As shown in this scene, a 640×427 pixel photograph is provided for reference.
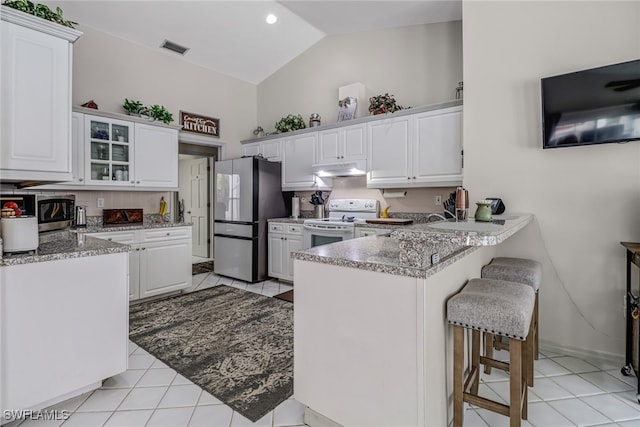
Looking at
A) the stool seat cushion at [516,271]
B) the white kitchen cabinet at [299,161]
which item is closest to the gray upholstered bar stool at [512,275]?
the stool seat cushion at [516,271]

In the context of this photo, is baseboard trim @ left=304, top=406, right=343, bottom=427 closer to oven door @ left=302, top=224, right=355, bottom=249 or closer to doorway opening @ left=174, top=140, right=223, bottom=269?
oven door @ left=302, top=224, right=355, bottom=249

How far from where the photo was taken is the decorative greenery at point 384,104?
3.87 meters

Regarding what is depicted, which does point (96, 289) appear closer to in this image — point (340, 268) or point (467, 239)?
point (340, 268)

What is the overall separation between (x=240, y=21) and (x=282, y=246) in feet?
9.96

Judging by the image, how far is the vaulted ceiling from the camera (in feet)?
11.9

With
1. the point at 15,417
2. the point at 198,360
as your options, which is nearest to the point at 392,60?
the point at 198,360

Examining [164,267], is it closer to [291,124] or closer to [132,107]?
[132,107]

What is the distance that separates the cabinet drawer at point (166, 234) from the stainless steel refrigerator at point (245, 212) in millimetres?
774

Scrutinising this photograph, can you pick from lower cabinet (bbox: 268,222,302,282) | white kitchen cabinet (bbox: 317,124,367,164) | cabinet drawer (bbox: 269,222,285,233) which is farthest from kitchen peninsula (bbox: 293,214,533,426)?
cabinet drawer (bbox: 269,222,285,233)

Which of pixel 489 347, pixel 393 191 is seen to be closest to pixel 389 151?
pixel 393 191

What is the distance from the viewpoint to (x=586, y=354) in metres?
2.38

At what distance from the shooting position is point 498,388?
6.56ft

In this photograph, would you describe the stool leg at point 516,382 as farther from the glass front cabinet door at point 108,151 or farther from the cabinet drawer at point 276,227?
the glass front cabinet door at point 108,151

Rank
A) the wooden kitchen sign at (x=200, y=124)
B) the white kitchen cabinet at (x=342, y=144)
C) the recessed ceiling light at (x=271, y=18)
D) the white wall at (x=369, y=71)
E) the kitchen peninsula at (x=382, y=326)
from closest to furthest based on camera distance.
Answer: the kitchen peninsula at (x=382, y=326)
the white wall at (x=369, y=71)
the white kitchen cabinet at (x=342, y=144)
the recessed ceiling light at (x=271, y=18)
the wooden kitchen sign at (x=200, y=124)
